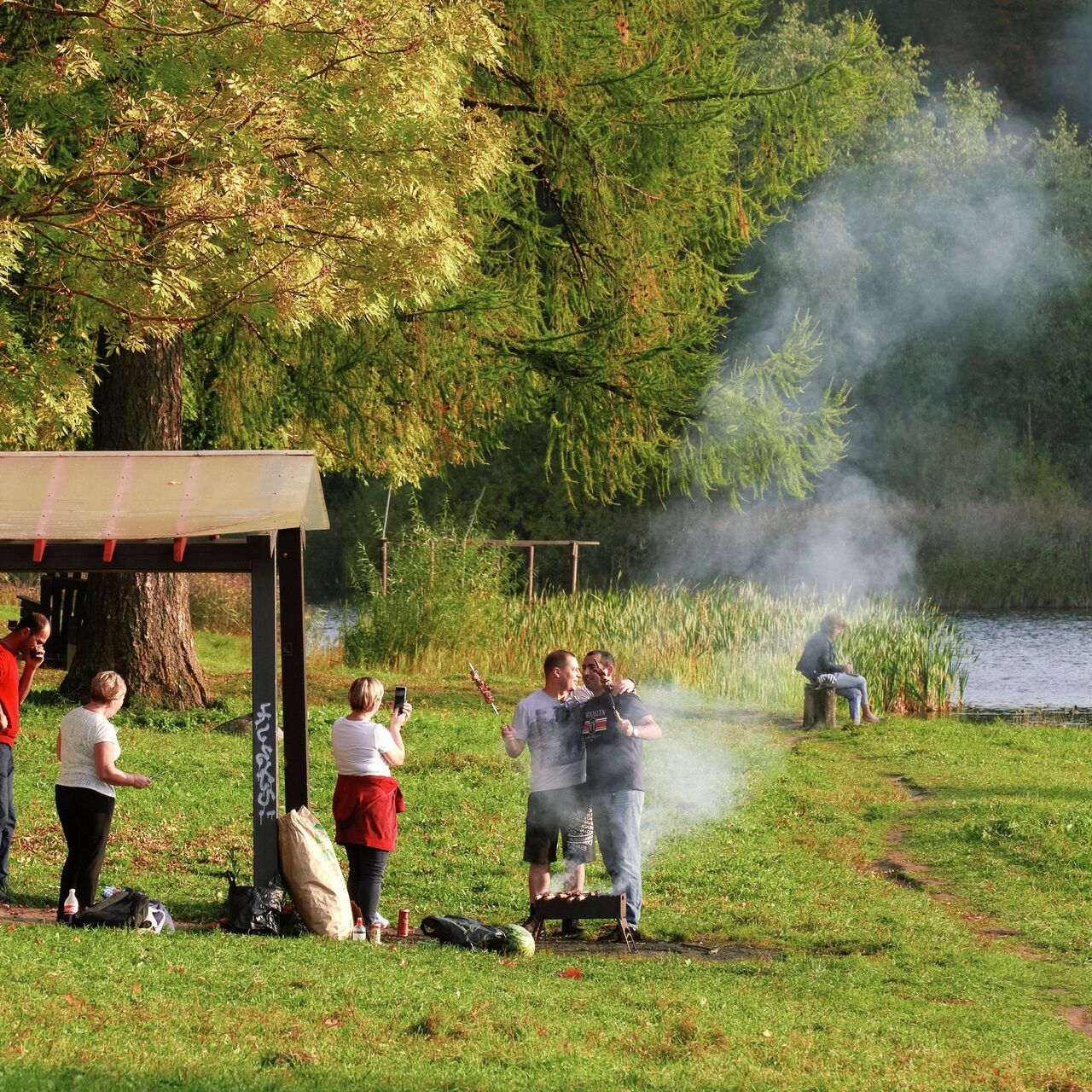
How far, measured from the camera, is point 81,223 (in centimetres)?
1266

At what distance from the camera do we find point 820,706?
802 inches

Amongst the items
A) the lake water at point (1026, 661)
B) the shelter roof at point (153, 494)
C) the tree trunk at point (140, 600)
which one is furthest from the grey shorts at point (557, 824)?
the lake water at point (1026, 661)

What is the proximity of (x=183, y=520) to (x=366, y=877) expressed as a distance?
2.32m

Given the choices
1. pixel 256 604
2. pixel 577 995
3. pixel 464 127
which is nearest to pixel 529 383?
pixel 464 127

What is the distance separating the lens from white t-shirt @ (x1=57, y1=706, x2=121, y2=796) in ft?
29.5

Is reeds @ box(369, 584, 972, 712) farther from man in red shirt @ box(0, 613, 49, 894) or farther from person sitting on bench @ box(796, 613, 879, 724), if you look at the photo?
man in red shirt @ box(0, 613, 49, 894)

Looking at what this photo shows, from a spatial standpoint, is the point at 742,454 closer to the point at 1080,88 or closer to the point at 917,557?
the point at 917,557

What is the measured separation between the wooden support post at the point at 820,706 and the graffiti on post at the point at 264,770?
12.1 metres

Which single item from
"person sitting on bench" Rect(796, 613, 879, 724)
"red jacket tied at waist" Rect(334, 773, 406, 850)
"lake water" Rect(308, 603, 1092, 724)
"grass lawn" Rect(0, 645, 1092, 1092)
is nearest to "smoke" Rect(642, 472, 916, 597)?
"lake water" Rect(308, 603, 1092, 724)

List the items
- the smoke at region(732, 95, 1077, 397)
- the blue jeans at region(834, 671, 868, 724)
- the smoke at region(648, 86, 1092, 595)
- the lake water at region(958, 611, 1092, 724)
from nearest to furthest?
the blue jeans at region(834, 671, 868, 724) → the lake water at region(958, 611, 1092, 724) → the smoke at region(648, 86, 1092, 595) → the smoke at region(732, 95, 1077, 397)

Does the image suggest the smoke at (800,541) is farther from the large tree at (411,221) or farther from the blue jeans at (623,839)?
the blue jeans at (623,839)

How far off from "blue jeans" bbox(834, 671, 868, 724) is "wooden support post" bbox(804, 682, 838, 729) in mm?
221

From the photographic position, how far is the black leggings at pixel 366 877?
30.5 ft

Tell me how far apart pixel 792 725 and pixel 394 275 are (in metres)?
8.84
